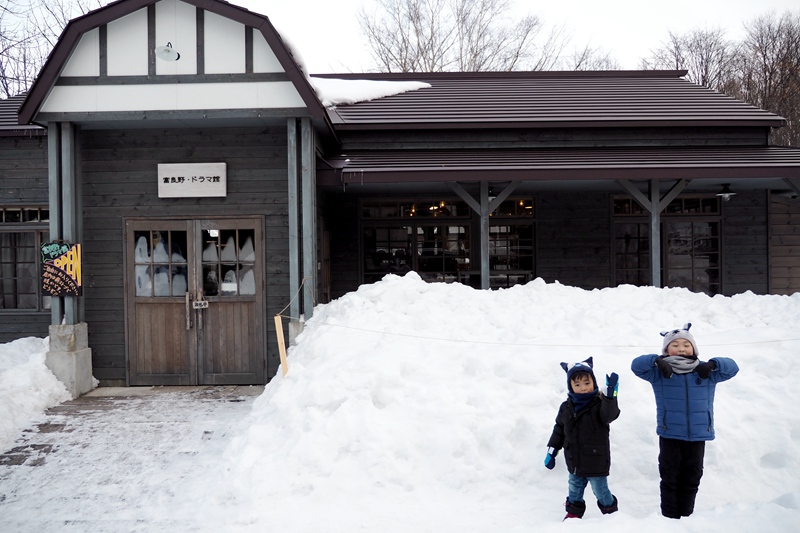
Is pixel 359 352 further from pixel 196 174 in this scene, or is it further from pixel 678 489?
pixel 196 174

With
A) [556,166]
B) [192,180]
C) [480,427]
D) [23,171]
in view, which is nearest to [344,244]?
[192,180]

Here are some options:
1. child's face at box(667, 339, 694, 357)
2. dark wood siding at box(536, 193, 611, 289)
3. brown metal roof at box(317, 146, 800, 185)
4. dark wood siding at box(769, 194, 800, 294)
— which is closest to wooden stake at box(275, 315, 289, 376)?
brown metal roof at box(317, 146, 800, 185)

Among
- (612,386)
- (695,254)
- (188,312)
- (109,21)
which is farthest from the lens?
(695,254)

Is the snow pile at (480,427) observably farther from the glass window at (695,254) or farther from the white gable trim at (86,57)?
the glass window at (695,254)

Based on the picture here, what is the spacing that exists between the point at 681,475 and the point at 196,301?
21.9ft

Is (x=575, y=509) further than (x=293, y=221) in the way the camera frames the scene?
No

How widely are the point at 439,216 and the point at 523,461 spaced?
7.67 metres

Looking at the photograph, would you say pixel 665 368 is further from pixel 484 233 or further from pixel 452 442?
pixel 484 233

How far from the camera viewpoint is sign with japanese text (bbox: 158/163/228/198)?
833 centimetres

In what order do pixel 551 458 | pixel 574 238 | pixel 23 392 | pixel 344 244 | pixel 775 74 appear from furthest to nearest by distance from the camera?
pixel 775 74 < pixel 574 238 < pixel 344 244 < pixel 23 392 < pixel 551 458

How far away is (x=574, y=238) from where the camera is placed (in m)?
11.7

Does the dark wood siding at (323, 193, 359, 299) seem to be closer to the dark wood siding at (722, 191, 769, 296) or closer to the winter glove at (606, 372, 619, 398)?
the dark wood siding at (722, 191, 769, 296)

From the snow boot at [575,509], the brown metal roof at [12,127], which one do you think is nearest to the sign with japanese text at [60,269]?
the brown metal roof at [12,127]

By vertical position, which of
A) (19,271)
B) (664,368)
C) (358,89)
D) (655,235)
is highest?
(358,89)
